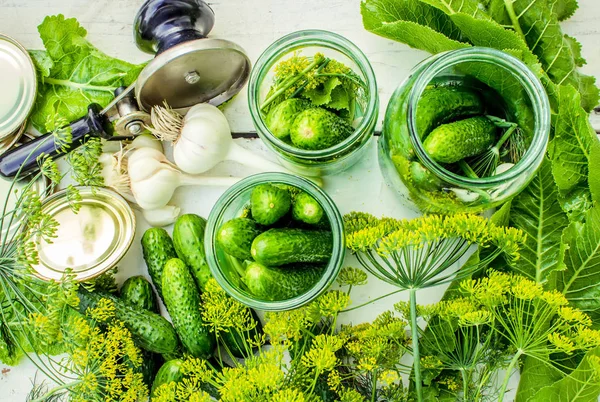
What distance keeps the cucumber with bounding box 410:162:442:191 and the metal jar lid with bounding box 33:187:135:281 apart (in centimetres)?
53

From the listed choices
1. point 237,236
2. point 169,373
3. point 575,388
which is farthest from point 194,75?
point 575,388

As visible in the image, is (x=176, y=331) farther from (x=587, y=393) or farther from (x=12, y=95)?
(x=587, y=393)

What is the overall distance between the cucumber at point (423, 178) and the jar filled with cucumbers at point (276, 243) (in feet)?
0.43

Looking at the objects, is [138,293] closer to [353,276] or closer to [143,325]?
[143,325]

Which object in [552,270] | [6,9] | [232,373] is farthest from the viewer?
[6,9]

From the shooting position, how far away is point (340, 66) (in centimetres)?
96

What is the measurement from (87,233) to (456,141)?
0.71m

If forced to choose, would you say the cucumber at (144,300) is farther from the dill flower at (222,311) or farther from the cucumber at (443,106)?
the cucumber at (443,106)

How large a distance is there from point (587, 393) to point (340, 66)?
0.65 m

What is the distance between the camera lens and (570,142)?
0.91 m

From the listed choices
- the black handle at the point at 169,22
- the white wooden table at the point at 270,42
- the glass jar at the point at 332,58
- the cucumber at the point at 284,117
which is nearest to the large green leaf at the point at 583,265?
the white wooden table at the point at 270,42

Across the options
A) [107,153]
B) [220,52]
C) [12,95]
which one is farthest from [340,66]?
[12,95]

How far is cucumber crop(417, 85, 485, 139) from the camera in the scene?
83 cm

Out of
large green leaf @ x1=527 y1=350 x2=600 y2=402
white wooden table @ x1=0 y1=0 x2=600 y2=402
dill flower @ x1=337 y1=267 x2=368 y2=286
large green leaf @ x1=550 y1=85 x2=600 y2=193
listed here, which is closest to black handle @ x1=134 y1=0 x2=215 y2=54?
white wooden table @ x1=0 y1=0 x2=600 y2=402
